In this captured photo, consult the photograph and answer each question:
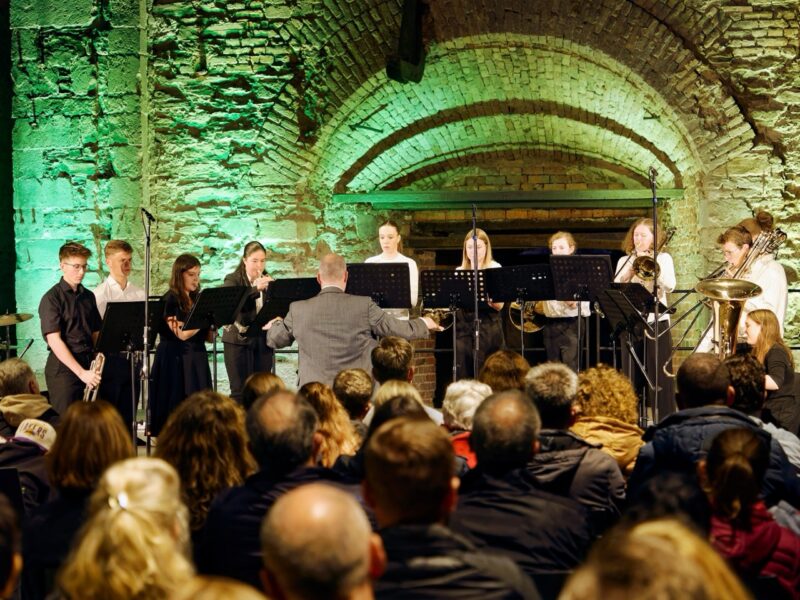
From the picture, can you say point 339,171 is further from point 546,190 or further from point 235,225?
point 546,190

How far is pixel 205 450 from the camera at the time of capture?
4074mm

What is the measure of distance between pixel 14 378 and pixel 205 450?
2.06m

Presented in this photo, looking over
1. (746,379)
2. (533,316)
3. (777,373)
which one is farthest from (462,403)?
(533,316)

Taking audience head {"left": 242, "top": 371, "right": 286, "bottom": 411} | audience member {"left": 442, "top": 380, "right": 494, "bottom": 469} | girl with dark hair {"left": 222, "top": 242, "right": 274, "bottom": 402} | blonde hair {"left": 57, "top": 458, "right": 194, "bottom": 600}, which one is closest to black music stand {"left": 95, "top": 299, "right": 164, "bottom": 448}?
girl with dark hair {"left": 222, "top": 242, "right": 274, "bottom": 402}

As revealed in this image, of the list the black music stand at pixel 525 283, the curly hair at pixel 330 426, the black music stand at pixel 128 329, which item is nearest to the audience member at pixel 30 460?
the curly hair at pixel 330 426

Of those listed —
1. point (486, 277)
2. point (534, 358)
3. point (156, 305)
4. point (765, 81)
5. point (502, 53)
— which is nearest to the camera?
point (156, 305)

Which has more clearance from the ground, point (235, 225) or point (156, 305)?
point (235, 225)

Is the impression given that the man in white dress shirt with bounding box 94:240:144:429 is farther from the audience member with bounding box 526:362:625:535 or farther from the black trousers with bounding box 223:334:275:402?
the audience member with bounding box 526:362:625:535

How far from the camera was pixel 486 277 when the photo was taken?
881 cm

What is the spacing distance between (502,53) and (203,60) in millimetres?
3137

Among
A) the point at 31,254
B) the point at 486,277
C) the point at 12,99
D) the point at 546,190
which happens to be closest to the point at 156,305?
the point at 486,277

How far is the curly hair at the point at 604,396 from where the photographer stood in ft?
17.0

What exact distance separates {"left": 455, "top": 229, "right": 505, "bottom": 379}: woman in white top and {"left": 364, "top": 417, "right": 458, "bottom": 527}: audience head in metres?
6.34

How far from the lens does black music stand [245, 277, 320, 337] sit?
8.50 meters
